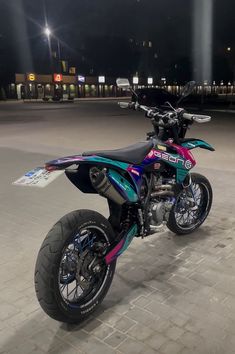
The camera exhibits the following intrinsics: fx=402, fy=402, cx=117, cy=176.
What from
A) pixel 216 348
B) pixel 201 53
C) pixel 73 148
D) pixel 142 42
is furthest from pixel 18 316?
pixel 142 42

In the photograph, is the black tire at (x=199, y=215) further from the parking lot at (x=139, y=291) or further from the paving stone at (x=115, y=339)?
the paving stone at (x=115, y=339)

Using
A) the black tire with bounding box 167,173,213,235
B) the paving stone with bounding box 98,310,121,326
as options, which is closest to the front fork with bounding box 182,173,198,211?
the black tire with bounding box 167,173,213,235

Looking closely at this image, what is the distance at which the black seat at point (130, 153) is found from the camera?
118 inches

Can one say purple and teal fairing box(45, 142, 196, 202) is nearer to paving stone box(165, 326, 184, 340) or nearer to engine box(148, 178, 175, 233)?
engine box(148, 178, 175, 233)

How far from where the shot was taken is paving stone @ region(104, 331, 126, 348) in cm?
275

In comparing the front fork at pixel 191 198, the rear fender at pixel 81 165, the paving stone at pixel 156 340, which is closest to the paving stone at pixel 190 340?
the paving stone at pixel 156 340

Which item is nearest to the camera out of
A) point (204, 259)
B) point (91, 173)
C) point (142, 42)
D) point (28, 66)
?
point (91, 173)

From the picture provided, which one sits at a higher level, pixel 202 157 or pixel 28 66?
pixel 28 66

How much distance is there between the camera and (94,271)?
304 cm

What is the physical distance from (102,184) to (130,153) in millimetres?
399

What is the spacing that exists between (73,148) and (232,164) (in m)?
4.18

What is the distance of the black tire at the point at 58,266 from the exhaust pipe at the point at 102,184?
0.64 feet

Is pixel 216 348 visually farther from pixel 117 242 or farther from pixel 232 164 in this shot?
pixel 232 164

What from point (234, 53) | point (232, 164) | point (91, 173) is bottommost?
point (232, 164)
